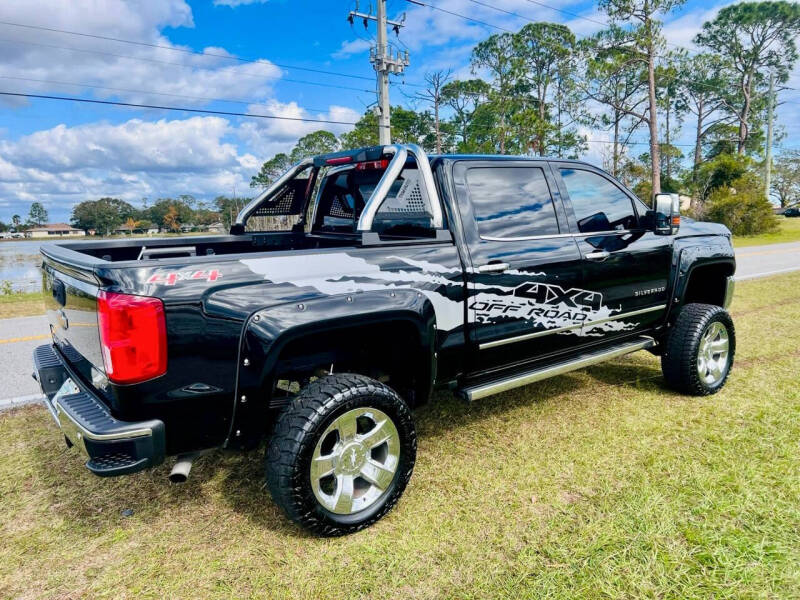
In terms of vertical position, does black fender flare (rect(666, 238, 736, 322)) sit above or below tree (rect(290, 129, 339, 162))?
below

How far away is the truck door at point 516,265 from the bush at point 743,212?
82.3 ft

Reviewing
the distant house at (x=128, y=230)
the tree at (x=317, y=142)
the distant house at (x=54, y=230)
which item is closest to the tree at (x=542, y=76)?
the tree at (x=317, y=142)

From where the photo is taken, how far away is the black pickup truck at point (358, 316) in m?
2.21

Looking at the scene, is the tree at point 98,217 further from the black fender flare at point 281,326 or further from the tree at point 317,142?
the black fender flare at point 281,326

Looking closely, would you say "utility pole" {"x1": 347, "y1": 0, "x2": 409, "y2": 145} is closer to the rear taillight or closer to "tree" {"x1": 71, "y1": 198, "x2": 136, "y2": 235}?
the rear taillight

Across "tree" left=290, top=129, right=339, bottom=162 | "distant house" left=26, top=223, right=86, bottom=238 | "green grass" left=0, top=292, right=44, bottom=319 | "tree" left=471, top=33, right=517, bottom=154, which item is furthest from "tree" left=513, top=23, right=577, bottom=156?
"distant house" left=26, top=223, right=86, bottom=238

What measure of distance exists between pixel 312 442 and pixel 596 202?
2.74 metres

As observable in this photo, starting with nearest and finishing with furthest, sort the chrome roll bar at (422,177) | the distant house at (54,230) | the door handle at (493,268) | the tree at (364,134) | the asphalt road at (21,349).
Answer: the chrome roll bar at (422,177) < the door handle at (493,268) < the asphalt road at (21,349) < the tree at (364,134) < the distant house at (54,230)

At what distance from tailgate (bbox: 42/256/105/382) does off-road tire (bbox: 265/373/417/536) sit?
838 mm

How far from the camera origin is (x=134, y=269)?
7.02 feet

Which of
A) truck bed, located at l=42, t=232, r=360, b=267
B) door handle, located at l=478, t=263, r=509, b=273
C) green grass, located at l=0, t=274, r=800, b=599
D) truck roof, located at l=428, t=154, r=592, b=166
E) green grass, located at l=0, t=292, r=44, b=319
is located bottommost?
green grass, located at l=0, t=274, r=800, b=599

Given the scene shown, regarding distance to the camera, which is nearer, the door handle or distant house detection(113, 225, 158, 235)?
the door handle

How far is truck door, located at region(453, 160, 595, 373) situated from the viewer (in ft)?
10.2

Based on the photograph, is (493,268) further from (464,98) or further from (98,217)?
(98,217)
